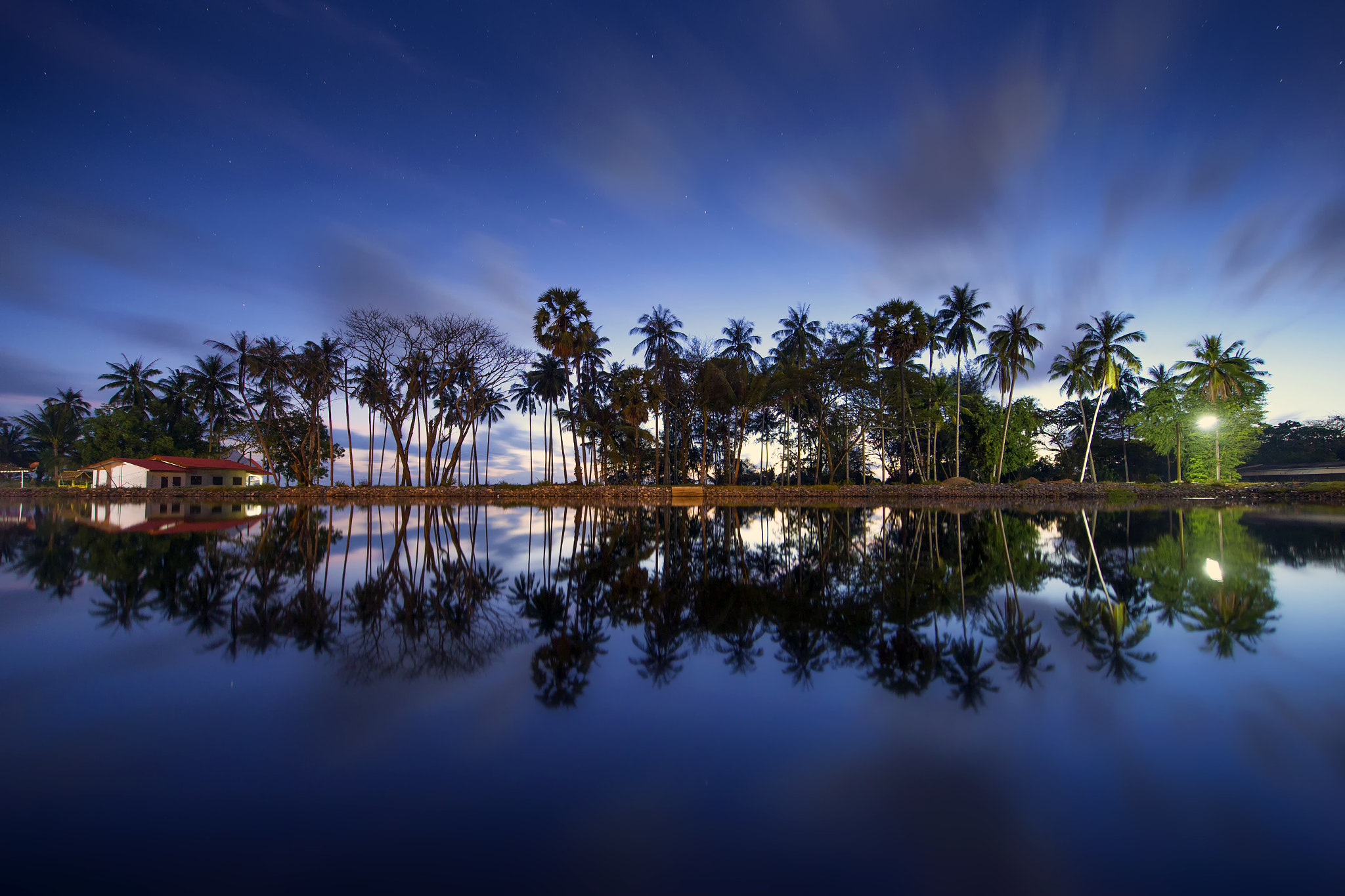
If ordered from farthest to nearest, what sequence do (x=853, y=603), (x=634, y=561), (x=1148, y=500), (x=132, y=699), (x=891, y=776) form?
(x=1148, y=500), (x=634, y=561), (x=853, y=603), (x=132, y=699), (x=891, y=776)

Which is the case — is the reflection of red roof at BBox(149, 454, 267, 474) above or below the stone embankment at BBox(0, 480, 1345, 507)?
above

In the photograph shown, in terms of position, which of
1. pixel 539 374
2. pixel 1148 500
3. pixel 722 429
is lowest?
pixel 1148 500

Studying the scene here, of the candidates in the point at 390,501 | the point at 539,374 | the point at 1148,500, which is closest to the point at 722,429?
the point at 539,374

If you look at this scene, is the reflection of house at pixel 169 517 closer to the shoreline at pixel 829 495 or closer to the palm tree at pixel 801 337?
the shoreline at pixel 829 495

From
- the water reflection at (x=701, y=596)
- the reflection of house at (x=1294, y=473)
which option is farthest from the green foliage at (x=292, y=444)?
the reflection of house at (x=1294, y=473)

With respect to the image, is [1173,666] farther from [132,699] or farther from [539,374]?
[539,374]

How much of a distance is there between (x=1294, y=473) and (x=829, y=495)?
47.2m

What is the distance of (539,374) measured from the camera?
57281mm

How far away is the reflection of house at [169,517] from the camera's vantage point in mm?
20613

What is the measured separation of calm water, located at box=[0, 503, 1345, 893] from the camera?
2.63 metres

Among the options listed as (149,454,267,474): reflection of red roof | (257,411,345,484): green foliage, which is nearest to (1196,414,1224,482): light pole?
(257,411,345,484): green foliage

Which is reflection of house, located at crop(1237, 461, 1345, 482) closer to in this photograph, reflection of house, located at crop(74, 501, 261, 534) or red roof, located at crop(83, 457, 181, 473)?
reflection of house, located at crop(74, 501, 261, 534)

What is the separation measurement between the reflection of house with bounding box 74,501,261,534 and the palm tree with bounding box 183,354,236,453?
73.7ft

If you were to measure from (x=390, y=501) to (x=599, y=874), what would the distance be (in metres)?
42.2
